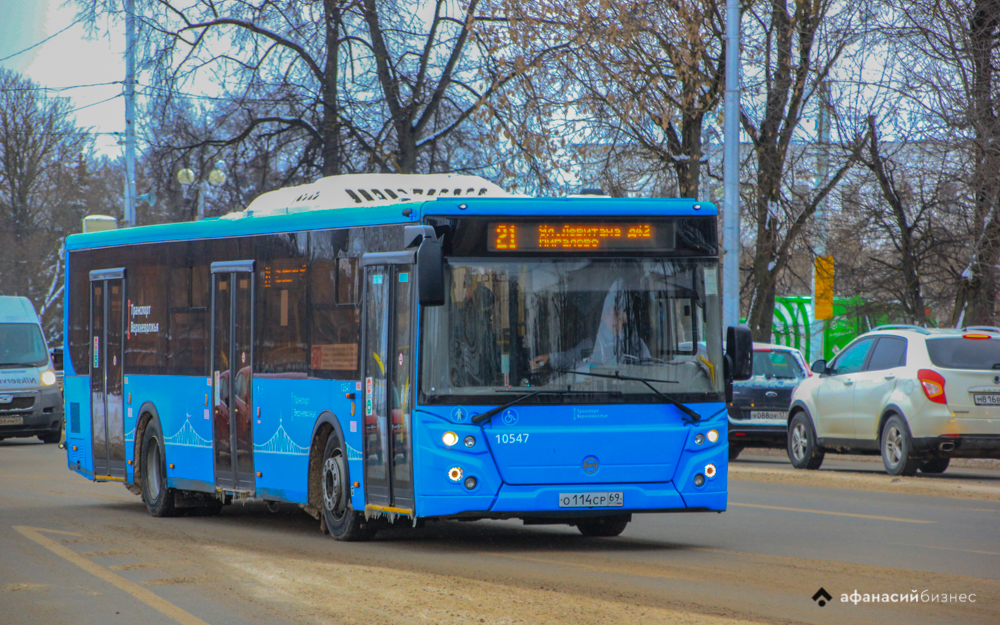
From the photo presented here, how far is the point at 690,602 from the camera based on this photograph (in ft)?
26.0

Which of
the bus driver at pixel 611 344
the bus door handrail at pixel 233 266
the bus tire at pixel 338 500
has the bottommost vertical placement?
the bus tire at pixel 338 500

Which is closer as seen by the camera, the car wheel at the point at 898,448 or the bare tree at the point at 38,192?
the car wheel at the point at 898,448

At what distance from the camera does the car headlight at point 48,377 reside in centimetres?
2772

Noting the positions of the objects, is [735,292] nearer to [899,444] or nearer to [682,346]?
[899,444]

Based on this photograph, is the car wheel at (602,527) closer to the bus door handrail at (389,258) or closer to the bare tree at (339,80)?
the bus door handrail at (389,258)

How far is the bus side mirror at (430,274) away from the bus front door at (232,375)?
347 cm

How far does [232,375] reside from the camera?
1305 centimetres

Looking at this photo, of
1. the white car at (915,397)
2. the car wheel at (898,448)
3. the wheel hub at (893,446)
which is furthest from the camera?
the wheel hub at (893,446)

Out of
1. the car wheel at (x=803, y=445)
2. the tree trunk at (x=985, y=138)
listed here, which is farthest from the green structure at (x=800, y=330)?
the car wheel at (x=803, y=445)

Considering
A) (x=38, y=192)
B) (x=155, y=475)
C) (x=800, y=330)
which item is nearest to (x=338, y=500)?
(x=155, y=475)

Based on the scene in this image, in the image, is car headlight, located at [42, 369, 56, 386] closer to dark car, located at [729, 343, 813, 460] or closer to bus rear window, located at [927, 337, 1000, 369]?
dark car, located at [729, 343, 813, 460]

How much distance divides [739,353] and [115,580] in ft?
16.1

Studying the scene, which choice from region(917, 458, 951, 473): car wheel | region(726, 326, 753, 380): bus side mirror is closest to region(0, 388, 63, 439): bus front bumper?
region(917, 458, 951, 473): car wheel

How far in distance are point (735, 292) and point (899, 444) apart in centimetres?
476
